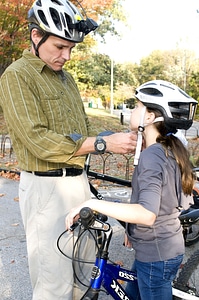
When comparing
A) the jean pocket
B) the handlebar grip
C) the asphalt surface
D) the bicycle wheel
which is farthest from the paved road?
the handlebar grip

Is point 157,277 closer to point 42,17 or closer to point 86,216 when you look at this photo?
point 86,216

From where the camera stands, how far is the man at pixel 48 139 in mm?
1780

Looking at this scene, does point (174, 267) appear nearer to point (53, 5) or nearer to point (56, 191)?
point (56, 191)

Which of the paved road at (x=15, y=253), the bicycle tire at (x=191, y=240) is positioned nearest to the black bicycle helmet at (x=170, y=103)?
the paved road at (x=15, y=253)

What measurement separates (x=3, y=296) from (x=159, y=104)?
2.32 metres

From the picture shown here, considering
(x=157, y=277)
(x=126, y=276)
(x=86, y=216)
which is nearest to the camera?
(x=86, y=216)

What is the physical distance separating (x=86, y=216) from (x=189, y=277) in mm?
1021

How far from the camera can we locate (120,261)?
3748mm

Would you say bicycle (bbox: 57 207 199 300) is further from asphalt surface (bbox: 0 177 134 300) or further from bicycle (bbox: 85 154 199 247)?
asphalt surface (bbox: 0 177 134 300)

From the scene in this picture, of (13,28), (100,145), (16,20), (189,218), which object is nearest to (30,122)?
(100,145)

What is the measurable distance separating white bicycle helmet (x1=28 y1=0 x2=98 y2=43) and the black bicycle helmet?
0.51 metres

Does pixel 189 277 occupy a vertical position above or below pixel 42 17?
below

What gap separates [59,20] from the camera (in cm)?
187

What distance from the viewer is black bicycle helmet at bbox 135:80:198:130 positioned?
1.73 meters
